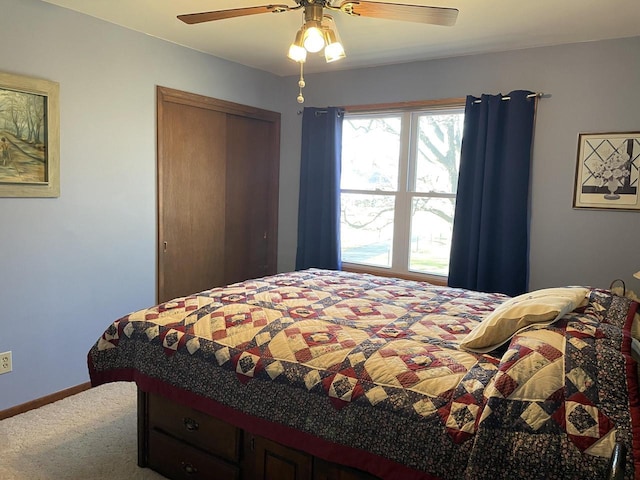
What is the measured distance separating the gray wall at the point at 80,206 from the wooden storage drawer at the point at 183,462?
1154mm

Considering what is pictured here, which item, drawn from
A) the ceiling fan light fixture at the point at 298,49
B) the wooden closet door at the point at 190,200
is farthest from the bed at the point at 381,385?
the wooden closet door at the point at 190,200

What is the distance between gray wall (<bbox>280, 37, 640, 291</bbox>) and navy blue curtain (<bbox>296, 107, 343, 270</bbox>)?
3.13 feet

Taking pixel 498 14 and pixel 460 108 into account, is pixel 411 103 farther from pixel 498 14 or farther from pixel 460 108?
pixel 498 14

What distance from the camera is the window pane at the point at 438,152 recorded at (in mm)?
3779

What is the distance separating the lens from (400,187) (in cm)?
402

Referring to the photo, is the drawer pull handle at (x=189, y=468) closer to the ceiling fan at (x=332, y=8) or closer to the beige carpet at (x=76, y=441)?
the beige carpet at (x=76, y=441)

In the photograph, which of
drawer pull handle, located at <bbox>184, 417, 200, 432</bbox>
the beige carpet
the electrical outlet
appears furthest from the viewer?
the electrical outlet

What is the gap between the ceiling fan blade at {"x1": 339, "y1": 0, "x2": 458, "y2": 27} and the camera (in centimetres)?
197

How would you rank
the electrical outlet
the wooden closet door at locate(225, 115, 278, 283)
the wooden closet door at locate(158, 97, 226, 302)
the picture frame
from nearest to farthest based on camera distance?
the picture frame, the electrical outlet, the wooden closet door at locate(158, 97, 226, 302), the wooden closet door at locate(225, 115, 278, 283)

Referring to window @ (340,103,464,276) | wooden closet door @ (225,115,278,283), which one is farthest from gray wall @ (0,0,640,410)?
wooden closet door @ (225,115,278,283)

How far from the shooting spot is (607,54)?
3131 millimetres

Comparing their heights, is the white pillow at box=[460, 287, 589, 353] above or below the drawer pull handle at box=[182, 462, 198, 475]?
above

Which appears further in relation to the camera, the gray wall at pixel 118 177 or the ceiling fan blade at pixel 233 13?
the gray wall at pixel 118 177

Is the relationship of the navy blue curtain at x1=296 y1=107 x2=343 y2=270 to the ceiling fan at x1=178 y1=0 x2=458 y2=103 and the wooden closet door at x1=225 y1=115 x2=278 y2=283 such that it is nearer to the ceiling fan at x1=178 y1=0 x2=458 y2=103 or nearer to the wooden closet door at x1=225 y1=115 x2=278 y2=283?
the wooden closet door at x1=225 y1=115 x2=278 y2=283
